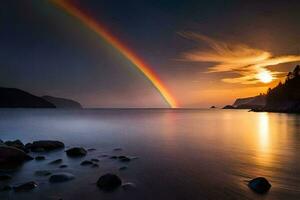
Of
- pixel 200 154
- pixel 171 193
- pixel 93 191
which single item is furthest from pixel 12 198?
pixel 200 154

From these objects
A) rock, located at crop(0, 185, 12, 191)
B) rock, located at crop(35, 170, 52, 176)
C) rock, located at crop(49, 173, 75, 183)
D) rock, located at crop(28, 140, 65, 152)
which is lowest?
rock, located at crop(0, 185, 12, 191)

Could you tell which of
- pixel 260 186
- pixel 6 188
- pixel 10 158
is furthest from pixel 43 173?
pixel 260 186

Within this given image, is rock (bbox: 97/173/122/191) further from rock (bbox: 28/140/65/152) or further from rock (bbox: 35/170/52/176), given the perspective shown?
rock (bbox: 28/140/65/152)

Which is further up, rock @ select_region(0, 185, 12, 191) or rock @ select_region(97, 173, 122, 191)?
rock @ select_region(97, 173, 122, 191)

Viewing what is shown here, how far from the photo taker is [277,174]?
1938cm

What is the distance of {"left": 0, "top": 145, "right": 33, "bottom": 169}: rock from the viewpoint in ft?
70.2

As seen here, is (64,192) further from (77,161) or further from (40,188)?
(77,161)

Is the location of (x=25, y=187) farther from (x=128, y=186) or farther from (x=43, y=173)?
(x=128, y=186)

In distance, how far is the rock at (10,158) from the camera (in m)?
21.4

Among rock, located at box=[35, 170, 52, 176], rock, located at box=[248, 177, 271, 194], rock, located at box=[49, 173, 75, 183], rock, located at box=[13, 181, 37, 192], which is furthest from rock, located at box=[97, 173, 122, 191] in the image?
rock, located at box=[248, 177, 271, 194]

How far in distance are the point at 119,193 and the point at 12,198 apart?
5712 mm

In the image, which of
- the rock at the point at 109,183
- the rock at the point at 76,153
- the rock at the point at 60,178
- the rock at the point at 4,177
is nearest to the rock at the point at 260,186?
the rock at the point at 109,183

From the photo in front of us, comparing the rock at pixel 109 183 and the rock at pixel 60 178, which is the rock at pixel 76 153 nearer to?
the rock at pixel 60 178

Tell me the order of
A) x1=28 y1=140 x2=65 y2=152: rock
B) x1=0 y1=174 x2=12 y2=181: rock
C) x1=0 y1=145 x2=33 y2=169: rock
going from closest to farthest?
1. x1=0 y1=174 x2=12 y2=181: rock
2. x1=0 y1=145 x2=33 y2=169: rock
3. x1=28 y1=140 x2=65 y2=152: rock
